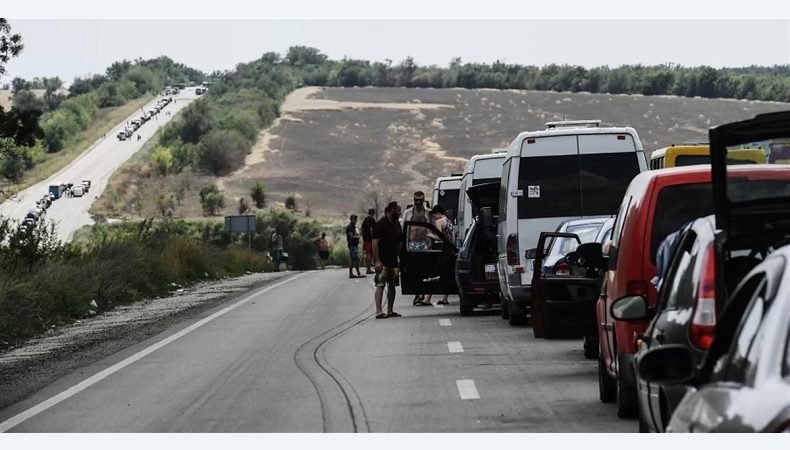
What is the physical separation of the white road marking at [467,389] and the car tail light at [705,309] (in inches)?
208

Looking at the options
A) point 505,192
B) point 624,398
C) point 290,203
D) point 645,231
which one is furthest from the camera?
point 290,203

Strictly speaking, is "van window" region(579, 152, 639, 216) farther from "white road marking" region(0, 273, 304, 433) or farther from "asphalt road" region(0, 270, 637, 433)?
"white road marking" region(0, 273, 304, 433)

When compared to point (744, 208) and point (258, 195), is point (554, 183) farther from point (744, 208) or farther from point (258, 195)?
point (258, 195)

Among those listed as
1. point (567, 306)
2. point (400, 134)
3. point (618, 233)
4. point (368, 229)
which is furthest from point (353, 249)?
point (400, 134)

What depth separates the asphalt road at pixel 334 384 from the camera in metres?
12.4

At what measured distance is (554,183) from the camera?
74.5 ft

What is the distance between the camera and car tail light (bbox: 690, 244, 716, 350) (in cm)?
854

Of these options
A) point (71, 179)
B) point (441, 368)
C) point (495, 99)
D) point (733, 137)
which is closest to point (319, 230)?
point (71, 179)

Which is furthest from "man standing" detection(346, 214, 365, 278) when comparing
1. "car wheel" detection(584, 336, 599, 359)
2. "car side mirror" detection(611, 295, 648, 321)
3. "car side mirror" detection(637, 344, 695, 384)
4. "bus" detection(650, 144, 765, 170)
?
"car side mirror" detection(637, 344, 695, 384)

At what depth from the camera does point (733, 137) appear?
9188 mm

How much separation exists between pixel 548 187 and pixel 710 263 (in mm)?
14100

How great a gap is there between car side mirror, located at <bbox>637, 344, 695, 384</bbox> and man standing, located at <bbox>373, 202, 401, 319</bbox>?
61.5 ft

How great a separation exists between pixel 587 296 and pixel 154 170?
415 feet

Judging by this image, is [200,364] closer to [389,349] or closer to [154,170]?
[389,349]
